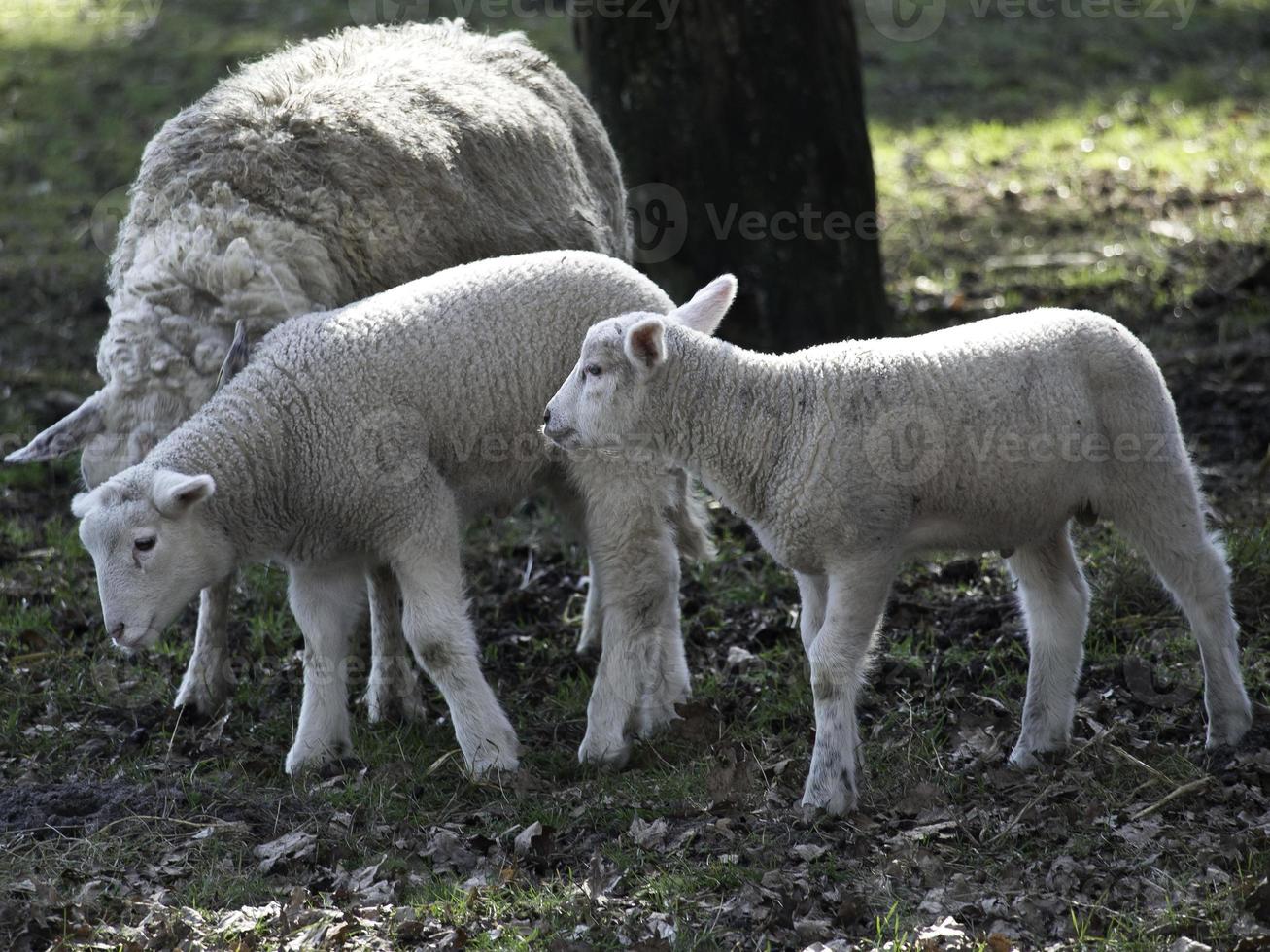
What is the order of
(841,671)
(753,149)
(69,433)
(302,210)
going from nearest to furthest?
(841,671)
(69,433)
(302,210)
(753,149)

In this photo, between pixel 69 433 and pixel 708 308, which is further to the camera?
pixel 69 433

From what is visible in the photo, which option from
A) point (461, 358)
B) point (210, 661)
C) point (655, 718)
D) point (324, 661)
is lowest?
point (655, 718)

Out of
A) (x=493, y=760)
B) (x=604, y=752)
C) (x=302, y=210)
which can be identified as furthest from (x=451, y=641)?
(x=302, y=210)

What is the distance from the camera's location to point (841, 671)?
4.48 meters

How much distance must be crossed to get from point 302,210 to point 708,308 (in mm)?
1659

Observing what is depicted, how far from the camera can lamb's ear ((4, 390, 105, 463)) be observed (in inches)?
213

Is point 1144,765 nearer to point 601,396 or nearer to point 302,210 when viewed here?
point 601,396

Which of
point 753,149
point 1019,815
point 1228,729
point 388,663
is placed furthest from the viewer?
point 753,149

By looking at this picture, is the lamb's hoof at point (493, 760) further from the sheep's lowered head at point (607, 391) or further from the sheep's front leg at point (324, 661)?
the sheep's lowered head at point (607, 391)

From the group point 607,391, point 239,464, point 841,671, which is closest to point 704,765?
point 841,671

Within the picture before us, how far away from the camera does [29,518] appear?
758cm

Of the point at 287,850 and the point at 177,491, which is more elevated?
the point at 177,491

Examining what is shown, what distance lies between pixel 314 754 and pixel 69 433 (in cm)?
142

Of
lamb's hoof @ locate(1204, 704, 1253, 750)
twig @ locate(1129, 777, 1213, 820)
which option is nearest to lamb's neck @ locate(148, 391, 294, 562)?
twig @ locate(1129, 777, 1213, 820)
